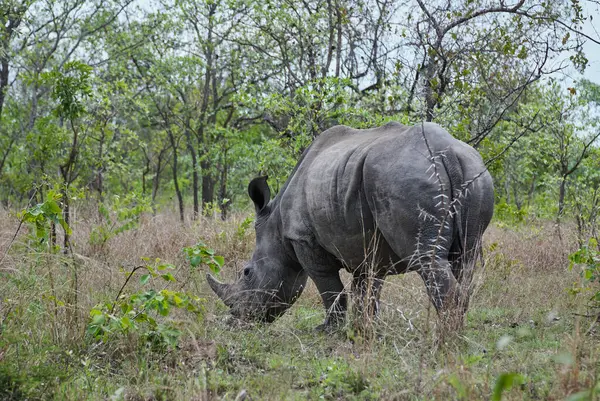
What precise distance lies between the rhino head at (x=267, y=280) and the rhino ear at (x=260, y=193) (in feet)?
0.10

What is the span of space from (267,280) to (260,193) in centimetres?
90

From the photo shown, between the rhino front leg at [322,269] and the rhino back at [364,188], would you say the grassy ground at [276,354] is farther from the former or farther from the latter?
the rhino back at [364,188]

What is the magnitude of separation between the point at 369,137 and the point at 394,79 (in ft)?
16.0

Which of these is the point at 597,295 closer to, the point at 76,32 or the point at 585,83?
the point at 76,32

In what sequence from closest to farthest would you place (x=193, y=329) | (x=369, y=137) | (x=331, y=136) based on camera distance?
(x=193, y=329)
(x=369, y=137)
(x=331, y=136)

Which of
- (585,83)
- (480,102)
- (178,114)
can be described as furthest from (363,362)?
(585,83)

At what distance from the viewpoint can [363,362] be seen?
411 centimetres

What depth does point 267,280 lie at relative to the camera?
6484mm

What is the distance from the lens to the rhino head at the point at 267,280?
639 centimetres

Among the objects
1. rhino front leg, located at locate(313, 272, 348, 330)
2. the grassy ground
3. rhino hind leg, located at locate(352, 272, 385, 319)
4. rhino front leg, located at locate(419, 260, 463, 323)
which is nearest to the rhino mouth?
the grassy ground

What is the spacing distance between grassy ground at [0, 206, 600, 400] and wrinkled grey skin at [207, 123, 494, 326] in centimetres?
28

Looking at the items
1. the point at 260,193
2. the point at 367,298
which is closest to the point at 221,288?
the point at 260,193

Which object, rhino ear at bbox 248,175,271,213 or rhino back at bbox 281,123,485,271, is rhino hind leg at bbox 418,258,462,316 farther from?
rhino ear at bbox 248,175,271,213

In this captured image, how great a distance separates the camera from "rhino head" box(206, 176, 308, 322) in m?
6.39
